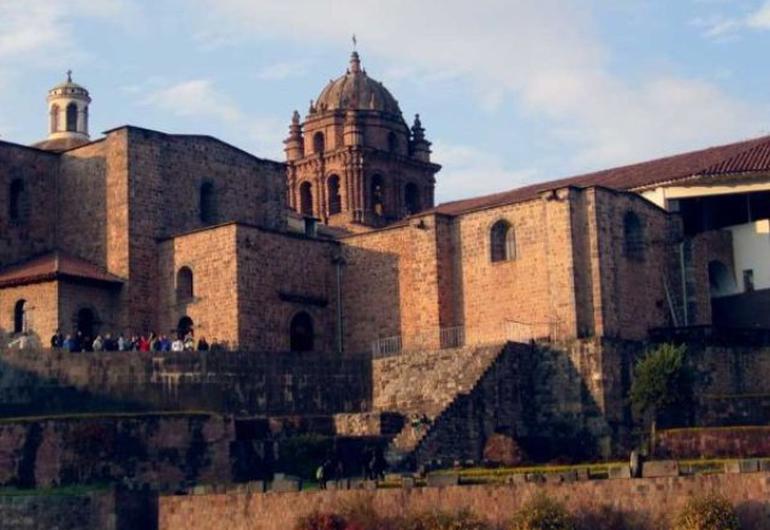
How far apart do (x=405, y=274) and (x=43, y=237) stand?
44.0ft

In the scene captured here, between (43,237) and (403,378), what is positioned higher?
(43,237)

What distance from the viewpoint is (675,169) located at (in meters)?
56.2

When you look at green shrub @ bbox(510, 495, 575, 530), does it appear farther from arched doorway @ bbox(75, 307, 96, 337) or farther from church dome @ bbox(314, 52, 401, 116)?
church dome @ bbox(314, 52, 401, 116)

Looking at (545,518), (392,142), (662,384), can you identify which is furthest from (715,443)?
(392,142)

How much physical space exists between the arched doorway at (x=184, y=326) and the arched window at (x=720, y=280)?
18.5 m

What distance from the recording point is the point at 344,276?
2213 inches

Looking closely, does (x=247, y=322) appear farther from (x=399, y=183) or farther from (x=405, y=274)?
(x=399, y=183)

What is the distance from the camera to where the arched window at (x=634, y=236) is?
169 ft

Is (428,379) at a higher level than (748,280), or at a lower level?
lower

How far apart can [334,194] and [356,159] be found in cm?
256

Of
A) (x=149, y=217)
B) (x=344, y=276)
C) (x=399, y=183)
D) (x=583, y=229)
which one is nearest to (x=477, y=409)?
(x=583, y=229)

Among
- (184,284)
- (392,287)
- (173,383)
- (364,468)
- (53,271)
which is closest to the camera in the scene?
(364,468)

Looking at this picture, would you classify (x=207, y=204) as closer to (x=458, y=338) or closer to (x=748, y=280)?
(x=458, y=338)

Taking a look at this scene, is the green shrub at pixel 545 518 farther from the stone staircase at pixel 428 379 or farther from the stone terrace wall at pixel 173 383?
the stone terrace wall at pixel 173 383
